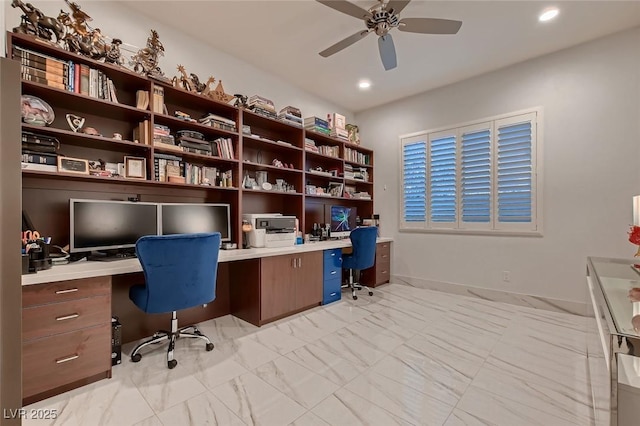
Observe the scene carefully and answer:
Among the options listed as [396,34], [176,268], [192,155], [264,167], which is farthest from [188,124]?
[396,34]

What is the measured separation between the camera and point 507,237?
136 inches

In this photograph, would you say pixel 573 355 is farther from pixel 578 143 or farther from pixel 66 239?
pixel 66 239

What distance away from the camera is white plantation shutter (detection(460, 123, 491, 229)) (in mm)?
3590

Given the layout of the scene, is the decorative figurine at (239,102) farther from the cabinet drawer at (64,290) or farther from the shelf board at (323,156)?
the cabinet drawer at (64,290)

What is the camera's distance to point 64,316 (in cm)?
164

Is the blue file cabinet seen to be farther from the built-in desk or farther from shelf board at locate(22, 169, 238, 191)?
shelf board at locate(22, 169, 238, 191)

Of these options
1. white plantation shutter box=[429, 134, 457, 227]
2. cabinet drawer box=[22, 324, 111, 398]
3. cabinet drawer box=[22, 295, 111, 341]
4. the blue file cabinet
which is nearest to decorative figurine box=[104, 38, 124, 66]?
cabinet drawer box=[22, 295, 111, 341]

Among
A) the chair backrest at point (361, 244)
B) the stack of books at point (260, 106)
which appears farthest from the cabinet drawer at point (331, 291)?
the stack of books at point (260, 106)

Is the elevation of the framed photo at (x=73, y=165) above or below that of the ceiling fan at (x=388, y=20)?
below

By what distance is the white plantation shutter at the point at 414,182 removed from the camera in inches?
164

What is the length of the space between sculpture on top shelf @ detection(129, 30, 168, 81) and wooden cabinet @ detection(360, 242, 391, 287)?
344 cm

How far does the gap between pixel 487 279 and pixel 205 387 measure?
350cm

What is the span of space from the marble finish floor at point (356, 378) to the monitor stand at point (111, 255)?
769 millimetres

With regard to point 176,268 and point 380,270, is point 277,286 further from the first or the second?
point 380,270
